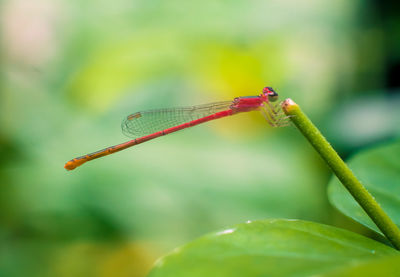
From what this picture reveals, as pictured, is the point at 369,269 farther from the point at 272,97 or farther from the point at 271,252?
the point at 272,97

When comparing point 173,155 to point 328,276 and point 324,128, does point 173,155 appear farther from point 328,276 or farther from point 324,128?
point 328,276

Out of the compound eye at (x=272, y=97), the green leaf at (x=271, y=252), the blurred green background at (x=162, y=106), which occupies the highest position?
the green leaf at (x=271, y=252)

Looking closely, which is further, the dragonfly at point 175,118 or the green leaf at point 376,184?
the dragonfly at point 175,118

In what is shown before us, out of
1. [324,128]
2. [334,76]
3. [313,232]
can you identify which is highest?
[313,232]

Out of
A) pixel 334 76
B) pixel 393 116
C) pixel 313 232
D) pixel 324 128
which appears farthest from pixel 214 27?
pixel 313 232

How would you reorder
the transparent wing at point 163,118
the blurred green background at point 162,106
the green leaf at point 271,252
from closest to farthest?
the green leaf at point 271,252, the transparent wing at point 163,118, the blurred green background at point 162,106

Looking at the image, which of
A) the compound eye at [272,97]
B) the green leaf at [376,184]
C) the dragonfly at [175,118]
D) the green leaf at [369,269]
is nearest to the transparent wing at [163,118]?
the dragonfly at [175,118]

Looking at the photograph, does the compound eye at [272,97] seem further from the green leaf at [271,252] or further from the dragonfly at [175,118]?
the green leaf at [271,252]

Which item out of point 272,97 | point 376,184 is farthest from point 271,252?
point 272,97

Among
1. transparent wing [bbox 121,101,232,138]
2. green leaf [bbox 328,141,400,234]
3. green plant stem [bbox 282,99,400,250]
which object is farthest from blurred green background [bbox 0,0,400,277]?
green plant stem [bbox 282,99,400,250]
